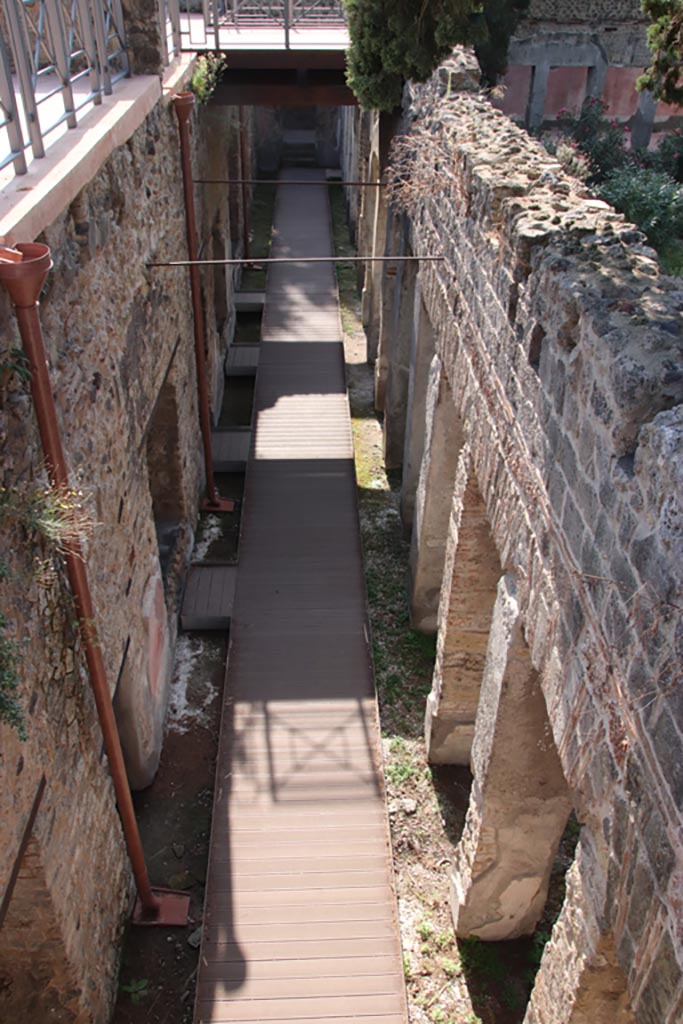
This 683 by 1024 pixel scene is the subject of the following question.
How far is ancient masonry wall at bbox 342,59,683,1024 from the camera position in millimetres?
2664

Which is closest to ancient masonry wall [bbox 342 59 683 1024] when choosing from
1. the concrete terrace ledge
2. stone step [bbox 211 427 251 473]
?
the concrete terrace ledge

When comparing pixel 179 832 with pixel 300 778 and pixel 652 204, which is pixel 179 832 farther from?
pixel 652 204

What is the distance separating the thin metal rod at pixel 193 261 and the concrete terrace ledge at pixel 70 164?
2.66 ft

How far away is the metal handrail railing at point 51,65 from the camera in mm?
3820

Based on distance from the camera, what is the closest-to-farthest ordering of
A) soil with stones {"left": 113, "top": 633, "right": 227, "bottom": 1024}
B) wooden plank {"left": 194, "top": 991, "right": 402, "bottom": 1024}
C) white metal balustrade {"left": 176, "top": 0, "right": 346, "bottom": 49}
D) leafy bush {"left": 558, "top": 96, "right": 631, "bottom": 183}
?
wooden plank {"left": 194, "top": 991, "right": 402, "bottom": 1024} < soil with stones {"left": 113, "top": 633, "right": 227, "bottom": 1024} < white metal balustrade {"left": 176, "top": 0, "right": 346, "bottom": 49} < leafy bush {"left": 558, "top": 96, "right": 631, "bottom": 183}

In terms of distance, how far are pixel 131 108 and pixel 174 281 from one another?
85.5 inches

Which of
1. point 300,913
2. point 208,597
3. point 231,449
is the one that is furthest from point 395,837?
point 231,449

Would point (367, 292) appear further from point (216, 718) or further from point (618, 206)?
point (216, 718)

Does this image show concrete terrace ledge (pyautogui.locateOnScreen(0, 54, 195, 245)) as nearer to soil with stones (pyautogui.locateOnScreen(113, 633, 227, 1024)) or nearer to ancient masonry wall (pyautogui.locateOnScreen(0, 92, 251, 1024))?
ancient masonry wall (pyautogui.locateOnScreen(0, 92, 251, 1024))

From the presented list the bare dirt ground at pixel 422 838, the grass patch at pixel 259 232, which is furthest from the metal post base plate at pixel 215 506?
the grass patch at pixel 259 232

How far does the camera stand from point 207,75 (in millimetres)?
8945

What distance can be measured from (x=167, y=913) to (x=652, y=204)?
41.6ft

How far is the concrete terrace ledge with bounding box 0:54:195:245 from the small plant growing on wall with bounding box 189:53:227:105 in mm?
2197

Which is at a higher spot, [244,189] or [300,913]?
[244,189]
